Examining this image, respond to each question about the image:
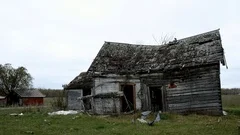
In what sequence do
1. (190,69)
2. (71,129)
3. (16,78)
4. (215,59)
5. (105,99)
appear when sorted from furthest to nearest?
(16,78), (105,99), (190,69), (215,59), (71,129)

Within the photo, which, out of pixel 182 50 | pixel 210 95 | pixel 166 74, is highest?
pixel 182 50

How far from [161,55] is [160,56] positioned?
12 centimetres

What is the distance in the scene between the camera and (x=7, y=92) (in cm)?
5750

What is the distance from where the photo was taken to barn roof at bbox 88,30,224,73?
19453mm

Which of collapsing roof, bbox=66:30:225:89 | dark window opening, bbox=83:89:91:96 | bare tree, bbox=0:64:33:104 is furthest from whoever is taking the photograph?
bare tree, bbox=0:64:33:104

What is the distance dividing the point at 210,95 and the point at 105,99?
7412 millimetres

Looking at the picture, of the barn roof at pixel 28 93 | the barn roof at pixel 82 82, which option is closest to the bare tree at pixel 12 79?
the barn roof at pixel 28 93

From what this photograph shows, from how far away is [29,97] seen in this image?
57.7 meters

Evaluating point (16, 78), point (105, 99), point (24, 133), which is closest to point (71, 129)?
point (24, 133)

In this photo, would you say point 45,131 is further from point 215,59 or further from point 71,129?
point 215,59

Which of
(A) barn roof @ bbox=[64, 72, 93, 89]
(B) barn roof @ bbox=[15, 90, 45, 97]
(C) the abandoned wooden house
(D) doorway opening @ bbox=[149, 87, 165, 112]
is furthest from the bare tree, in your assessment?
(D) doorway opening @ bbox=[149, 87, 165, 112]

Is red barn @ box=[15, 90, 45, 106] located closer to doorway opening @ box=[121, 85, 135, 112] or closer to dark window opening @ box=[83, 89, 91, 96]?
dark window opening @ box=[83, 89, 91, 96]

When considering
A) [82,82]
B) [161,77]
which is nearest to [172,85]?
[161,77]

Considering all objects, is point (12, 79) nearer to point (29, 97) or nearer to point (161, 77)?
point (29, 97)
